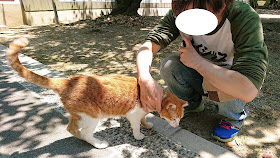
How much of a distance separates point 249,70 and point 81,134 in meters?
1.65

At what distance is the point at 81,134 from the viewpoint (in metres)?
1.99

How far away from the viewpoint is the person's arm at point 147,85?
1.89 meters

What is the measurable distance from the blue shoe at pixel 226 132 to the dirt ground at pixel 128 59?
72 millimetres

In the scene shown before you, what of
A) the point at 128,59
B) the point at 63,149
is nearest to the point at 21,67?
the point at 63,149

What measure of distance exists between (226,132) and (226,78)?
980mm

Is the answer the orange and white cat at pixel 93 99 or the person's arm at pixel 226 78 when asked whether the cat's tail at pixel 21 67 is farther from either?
the person's arm at pixel 226 78

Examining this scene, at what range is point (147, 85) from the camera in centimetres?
188

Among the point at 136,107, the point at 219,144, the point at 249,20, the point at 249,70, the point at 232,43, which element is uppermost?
the point at 249,20

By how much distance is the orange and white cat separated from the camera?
73.3 inches

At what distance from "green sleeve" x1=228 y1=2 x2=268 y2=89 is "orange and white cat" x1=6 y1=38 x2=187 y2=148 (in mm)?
736

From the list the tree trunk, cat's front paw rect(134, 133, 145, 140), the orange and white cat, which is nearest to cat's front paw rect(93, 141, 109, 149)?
the orange and white cat

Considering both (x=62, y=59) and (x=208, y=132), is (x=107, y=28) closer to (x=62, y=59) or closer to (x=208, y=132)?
(x=62, y=59)

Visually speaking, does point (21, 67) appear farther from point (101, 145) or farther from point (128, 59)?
point (128, 59)

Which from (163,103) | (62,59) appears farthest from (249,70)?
(62,59)
